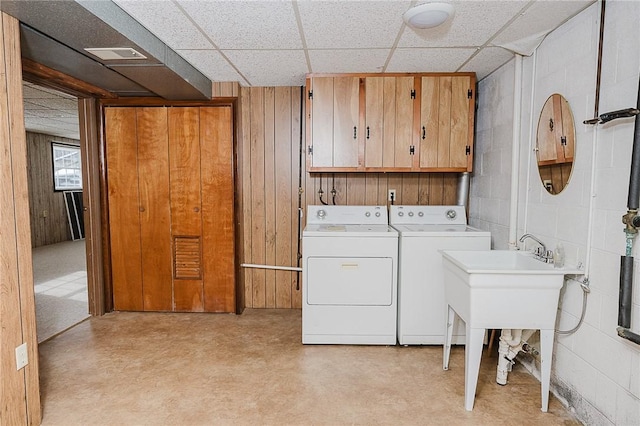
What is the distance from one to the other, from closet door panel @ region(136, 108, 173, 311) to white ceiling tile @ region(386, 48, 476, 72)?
2148 mm

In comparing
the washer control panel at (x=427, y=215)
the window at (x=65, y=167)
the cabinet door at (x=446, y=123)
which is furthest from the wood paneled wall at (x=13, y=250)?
the window at (x=65, y=167)

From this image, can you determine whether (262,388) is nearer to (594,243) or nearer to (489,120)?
(594,243)

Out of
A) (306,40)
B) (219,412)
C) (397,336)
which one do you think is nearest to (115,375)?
(219,412)

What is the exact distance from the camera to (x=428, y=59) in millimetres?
2740

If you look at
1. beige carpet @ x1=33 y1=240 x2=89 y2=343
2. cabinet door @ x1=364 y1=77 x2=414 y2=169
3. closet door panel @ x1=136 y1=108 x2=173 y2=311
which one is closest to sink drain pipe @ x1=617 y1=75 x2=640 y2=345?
cabinet door @ x1=364 y1=77 x2=414 y2=169

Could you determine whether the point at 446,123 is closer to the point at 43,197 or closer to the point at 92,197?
the point at 92,197

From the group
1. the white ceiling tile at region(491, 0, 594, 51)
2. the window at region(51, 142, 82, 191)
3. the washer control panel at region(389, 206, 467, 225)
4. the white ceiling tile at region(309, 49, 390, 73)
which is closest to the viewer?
the white ceiling tile at region(491, 0, 594, 51)

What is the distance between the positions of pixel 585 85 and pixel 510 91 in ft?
2.55

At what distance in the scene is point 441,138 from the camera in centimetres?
312

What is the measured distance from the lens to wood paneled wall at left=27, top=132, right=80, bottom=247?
674 cm

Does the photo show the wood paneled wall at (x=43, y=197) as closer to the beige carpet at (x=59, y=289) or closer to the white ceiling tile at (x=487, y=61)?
the beige carpet at (x=59, y=289)

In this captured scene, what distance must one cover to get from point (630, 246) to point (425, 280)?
1.34 meters

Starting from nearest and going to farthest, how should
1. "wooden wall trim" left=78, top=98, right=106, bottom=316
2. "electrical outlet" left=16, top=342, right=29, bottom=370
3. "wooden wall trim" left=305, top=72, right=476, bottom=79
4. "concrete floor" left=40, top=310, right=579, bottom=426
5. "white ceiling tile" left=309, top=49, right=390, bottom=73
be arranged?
"electrical outlet" left=16, top=342, right=29, bottom=370 < "concrete floor" left=40, top=310, right=579, bottom=426 < "white ceiling tile" left=309, top=49, right=390, bottom=73 < "wooden wall trim" left=305, top=72, right=476, bottom=79 < "wooden wall trim" left=78, top=98, right=106, bottom=316

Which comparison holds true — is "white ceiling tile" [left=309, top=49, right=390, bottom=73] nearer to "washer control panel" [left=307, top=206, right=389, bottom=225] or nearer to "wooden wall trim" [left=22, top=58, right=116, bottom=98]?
"washer control panel" [left=307, top=206, right=389, bottom=225]
